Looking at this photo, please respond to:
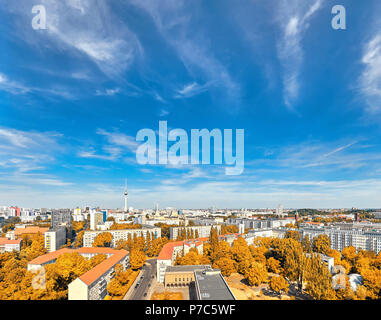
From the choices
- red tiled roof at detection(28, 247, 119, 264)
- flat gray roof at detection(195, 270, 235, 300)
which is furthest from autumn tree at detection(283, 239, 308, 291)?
red tiled roof at detection(28, 247, 119, 264)

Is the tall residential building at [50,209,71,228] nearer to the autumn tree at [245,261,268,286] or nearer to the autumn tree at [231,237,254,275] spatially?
the autumn tree at [231,237,254,275]

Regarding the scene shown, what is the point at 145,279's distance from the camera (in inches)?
264

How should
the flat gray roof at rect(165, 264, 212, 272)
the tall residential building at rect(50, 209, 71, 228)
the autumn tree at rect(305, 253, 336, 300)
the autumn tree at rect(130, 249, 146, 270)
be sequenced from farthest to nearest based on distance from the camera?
the tall residential building at rect(50, 209, 71, 228)
the autumn tree at rect(130, 249, 146, 270)
the flat gray roof at rect(165, 264, 212, 272)
the autumn tree at rect(305, 253, 336, 300)

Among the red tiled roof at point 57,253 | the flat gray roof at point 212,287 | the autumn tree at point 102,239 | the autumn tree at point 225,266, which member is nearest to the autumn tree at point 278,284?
the flat gray roof at point 212,287

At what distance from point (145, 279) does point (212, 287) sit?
3.36 metres

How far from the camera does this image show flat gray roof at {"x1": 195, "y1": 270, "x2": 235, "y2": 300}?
3.76 m

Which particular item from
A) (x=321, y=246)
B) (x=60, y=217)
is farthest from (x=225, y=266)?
(x=60, y=217)

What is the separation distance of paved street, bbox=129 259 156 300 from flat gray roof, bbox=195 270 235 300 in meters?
1.73

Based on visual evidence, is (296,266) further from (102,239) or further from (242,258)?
(102,239)

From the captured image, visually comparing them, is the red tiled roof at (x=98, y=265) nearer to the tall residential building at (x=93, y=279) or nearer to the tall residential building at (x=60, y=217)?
the tall residential building at (x=93, y=279)

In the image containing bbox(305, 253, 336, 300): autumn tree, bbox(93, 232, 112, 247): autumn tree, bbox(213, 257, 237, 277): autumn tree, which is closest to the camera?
bbox(305, 253, 336, 300): autumn tree

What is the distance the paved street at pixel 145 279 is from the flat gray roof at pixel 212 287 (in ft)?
5.67

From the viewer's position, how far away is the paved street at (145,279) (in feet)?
18.2
